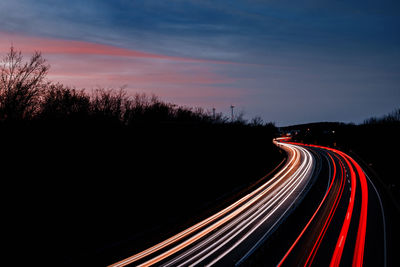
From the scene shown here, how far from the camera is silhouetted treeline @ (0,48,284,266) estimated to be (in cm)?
1221

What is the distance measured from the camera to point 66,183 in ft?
47.4

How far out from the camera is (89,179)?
53.0 feet

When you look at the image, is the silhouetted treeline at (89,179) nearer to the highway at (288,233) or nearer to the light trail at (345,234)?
the highway at (288,233)

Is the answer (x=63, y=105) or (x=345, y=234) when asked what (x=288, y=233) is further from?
(x=63, y=105)

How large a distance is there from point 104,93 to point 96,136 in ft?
27.6

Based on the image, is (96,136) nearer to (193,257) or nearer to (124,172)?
(124,172)

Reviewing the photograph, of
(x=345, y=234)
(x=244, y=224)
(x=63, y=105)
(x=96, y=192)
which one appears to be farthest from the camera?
(x=63, y=105)

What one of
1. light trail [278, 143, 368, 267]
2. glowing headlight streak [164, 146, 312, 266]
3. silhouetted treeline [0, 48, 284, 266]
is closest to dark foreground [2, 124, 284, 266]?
silhouetted treeline [0, 48, 284, 266]

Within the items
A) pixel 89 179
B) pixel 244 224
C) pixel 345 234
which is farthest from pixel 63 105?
pixel 345 234

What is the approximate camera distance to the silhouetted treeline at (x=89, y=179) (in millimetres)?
12211

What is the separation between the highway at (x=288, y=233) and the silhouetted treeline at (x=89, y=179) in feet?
5.43

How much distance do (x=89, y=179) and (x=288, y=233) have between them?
13046 millimetres

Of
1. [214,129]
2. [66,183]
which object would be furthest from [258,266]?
[214,129]

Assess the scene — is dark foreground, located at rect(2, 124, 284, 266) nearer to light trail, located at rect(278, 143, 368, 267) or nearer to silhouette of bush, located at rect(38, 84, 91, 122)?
silhouette of bush, located at rect(38, 84, 91, 122)
